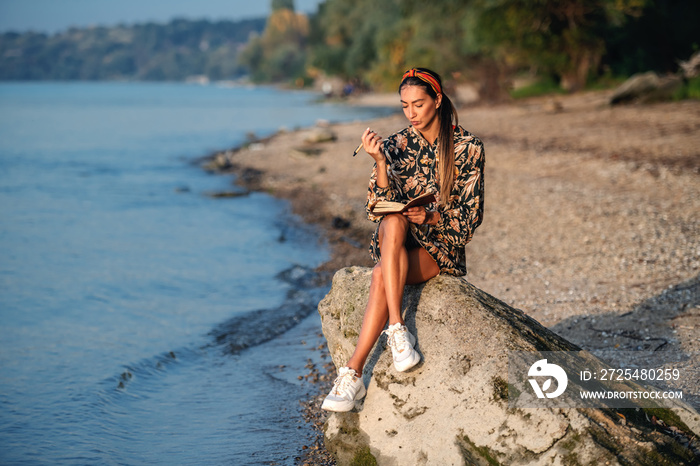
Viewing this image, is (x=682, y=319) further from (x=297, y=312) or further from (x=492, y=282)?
(x=297, y=312)

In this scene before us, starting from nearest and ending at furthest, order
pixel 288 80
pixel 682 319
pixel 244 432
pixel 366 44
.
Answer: pixel 244 432 → pixel 682 319 → pixel 366 44 → pixel 288 80

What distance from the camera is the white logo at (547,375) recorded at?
356 cm

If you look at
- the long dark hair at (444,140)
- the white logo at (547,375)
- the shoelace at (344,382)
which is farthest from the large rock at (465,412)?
the long dark hair at (444,140)

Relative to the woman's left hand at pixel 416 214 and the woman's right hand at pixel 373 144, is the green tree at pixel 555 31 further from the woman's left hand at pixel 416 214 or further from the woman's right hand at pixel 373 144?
the woman's left hand at pixel 416 214

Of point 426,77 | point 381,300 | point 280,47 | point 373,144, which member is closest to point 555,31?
point 426,77

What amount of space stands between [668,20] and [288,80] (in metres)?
113

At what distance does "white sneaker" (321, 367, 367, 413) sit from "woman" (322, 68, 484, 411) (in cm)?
1

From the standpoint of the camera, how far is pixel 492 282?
8141 millimetres

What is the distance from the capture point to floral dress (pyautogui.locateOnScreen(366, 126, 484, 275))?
14.3 feet

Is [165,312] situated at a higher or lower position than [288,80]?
lower

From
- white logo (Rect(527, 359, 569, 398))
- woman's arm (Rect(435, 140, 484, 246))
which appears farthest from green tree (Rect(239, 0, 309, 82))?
white logo (Rect(527, 359, 569, 398))

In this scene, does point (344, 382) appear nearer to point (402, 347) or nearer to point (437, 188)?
point (402, 347)

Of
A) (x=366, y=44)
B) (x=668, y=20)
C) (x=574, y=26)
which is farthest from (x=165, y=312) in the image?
(x=366, y=44)

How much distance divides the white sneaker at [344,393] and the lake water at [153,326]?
4.16 ft
